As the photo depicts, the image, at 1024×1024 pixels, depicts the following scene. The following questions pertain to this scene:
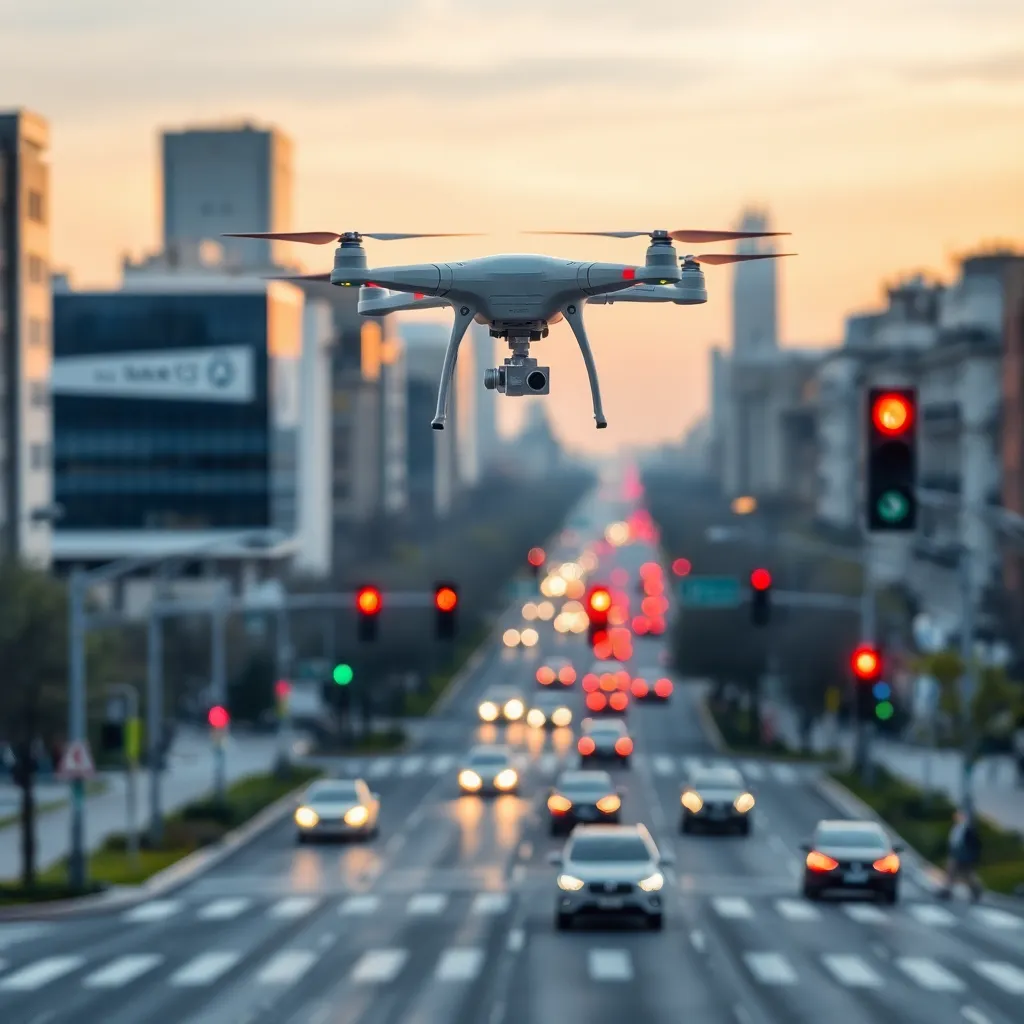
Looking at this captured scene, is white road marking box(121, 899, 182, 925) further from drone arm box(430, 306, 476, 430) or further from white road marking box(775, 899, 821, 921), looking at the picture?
drone arm box(430, 306, 476, 430)

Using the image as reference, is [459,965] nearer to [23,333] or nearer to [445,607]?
[445,607]

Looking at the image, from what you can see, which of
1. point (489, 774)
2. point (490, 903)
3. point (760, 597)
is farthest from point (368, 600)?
point (489, 774)

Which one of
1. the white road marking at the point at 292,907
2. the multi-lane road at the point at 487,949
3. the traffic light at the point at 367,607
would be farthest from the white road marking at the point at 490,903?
the traffic light at the point at 367,607

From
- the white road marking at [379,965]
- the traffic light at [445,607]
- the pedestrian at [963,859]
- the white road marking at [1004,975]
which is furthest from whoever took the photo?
the pedestrian at [963,859]

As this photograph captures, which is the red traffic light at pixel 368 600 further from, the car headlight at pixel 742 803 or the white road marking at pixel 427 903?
the car headlight at pixel 742 803

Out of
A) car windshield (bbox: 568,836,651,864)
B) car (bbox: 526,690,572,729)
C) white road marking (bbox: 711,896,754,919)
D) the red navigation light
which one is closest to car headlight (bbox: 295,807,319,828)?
white road marking (bbox: 711,896,754,919)

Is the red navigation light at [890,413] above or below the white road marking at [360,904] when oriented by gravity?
above

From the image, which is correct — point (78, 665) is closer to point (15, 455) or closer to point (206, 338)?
point (15, 455)
